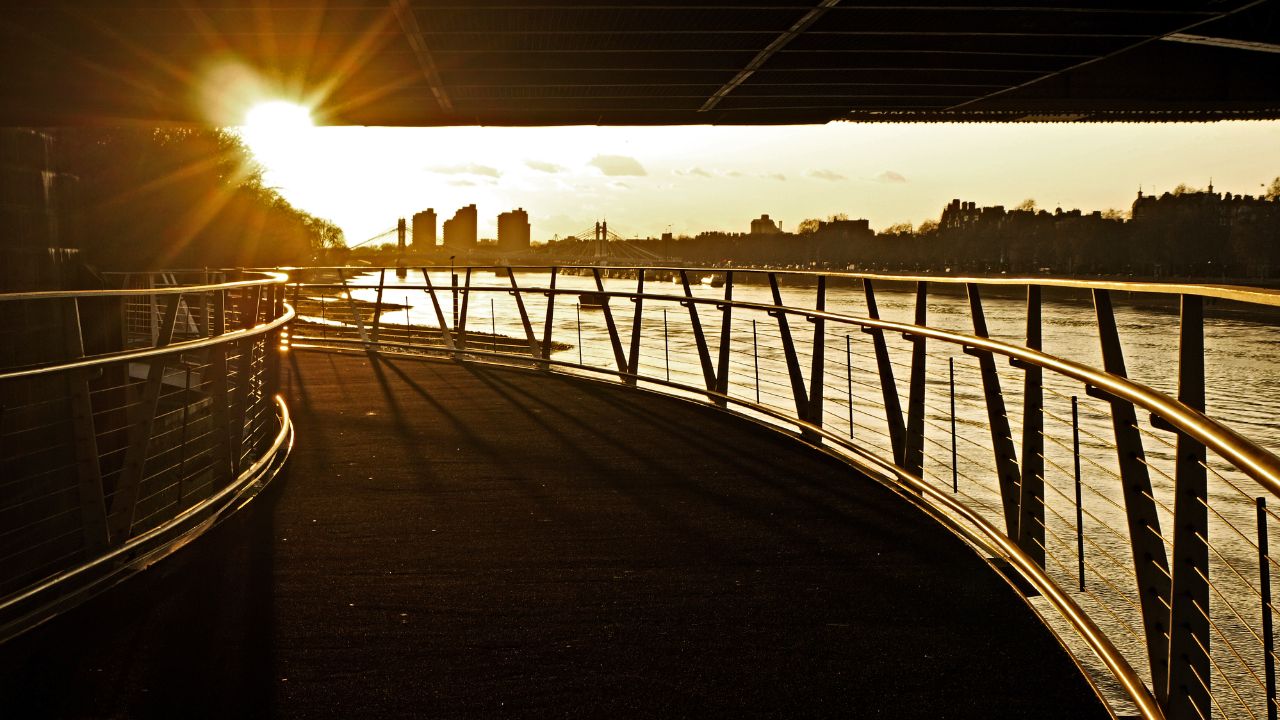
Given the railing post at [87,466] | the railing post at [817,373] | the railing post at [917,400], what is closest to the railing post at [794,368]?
the railing post at [817,373]

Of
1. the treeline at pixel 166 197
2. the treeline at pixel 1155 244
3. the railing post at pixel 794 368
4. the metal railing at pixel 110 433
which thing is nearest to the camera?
the metal railing at pixel 110 433

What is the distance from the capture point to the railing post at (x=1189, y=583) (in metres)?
2.76

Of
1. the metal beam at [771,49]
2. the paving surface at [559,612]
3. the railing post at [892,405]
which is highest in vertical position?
the metal beam at [771,49]

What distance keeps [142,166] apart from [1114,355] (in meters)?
49.5

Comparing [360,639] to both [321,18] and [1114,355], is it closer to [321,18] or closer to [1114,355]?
[1114,355]

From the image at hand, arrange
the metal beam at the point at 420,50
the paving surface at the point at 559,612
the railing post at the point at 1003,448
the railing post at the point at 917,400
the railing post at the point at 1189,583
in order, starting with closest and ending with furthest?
the railing post at the point at 1189,583, the paving surface at the point at 559,612, the railing post at the point at 1003,448, the railing post at the point at 917,400, the metal beam at the point at 420,50

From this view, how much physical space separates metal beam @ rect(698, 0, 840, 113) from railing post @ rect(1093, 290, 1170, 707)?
6919 mm

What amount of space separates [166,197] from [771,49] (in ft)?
142

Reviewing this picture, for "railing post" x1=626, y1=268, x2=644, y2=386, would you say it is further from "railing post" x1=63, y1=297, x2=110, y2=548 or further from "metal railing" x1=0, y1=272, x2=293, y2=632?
"railing post" x1=63, y1=297, x2=110, y2=548

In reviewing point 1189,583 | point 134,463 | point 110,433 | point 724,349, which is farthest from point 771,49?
point 1189,583

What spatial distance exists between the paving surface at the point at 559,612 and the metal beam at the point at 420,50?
459 centimetres

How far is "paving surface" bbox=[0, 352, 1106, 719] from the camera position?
3.38 metres

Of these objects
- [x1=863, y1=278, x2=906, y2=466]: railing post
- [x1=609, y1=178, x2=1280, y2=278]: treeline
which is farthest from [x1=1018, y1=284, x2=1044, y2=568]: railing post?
[x1=609, y1=178, x2=1280, y2=278]: treeline

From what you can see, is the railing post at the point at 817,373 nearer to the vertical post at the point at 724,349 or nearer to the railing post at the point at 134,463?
the vertical post at the point at 724,349
